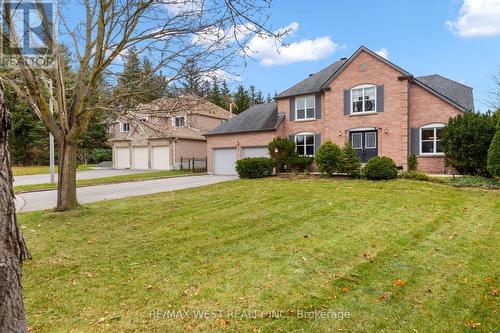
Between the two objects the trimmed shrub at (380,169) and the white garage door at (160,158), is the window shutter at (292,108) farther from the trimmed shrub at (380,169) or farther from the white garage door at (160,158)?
the white garage door at (160,158)

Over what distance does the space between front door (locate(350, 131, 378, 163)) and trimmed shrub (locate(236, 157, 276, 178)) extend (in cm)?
558

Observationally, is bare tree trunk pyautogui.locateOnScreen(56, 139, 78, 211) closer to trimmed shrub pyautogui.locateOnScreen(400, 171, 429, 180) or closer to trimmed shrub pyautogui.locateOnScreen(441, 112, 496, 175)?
→ trimmed shrub pyautogui.locateOnScreen(400, 171, 429, 180)

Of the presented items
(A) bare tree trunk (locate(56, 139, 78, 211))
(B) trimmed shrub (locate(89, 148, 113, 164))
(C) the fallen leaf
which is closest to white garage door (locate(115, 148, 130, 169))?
(B) trimmed shrub (locate(89, 148, 113, 164))

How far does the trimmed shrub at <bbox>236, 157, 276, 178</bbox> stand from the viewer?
18938 mm

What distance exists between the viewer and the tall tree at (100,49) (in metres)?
7.41

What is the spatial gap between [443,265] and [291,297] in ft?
8.43

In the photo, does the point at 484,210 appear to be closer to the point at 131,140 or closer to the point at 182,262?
the point at 182,262

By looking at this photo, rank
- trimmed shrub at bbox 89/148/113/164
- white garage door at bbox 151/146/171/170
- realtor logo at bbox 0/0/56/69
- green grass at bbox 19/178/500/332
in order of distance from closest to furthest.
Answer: green grass at bbox 19/178/500/332 → realtor logo at bbox 0/0/56/69 → white garage door at bbox 151/146/171/170 → trimmed shrub at bbox 89/148/113/164

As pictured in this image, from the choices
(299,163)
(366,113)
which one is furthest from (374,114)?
(299,163)

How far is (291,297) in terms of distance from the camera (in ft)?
12.6

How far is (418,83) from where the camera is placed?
61.3ft

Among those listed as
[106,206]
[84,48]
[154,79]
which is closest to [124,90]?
[154,79]

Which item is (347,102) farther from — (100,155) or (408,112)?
(100,155)

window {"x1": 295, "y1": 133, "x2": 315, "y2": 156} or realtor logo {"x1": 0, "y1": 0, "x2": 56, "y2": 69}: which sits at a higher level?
realtor logo {"x1": 0, "y1": 0, "x2": 56, "y2": 69}
